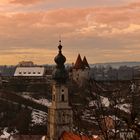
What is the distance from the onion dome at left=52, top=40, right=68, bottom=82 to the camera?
115 ft

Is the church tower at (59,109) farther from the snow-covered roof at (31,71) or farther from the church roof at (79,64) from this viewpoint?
the snow-covered roof at (31,71)

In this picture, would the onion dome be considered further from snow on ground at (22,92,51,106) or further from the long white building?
the long white building

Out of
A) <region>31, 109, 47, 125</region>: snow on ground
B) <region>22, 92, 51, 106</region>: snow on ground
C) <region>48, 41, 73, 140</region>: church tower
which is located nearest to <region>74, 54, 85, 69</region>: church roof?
<region>22, 92, 51, 106</region>: snow on ground

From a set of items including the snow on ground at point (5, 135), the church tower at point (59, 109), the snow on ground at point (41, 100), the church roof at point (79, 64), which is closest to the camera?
the church tower at point (59, 109)

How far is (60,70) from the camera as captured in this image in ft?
118

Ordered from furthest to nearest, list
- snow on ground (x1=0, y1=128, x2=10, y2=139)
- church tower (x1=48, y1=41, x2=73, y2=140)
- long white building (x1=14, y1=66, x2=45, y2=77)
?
long white building (x1=14, y1=66, x2=45, y2=77) < snow on ground (x1=0, y1=128, x2=10, y2=139) < church tower (x1=48, y1=41, x2=73, y2=140)

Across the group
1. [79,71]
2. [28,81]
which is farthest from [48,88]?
[28,81]

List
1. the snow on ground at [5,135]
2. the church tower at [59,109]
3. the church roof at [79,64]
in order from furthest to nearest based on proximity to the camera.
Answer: the church roof at [79,64] → the snow on ground at [5,135] → the church tower at [59,109]

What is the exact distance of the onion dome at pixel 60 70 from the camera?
3503 centimetres

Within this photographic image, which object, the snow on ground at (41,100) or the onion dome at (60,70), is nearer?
the onion dome at (60,70)

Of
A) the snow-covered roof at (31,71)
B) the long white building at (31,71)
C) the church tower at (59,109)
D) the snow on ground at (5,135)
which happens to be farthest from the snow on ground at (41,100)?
the church tower at (59,109)

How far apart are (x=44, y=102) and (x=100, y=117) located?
232 feet

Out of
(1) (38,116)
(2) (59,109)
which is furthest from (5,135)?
(2) (59,109)

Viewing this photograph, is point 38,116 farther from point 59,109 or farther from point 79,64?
point 59,109
